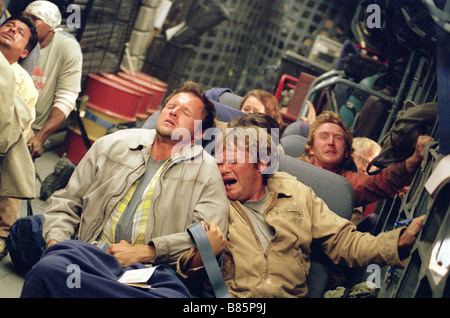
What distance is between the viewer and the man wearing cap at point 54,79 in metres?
4.58

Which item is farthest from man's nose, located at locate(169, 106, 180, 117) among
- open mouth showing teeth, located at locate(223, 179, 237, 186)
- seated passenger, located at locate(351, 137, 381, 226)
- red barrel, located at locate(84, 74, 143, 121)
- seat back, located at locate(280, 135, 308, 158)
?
red barrel, located at locate(84, 74, 143, 121)

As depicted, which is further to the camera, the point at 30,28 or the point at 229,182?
the point at 30,28

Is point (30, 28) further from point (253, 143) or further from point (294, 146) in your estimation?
point (294, 146)

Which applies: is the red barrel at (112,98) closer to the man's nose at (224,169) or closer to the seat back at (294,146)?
the seat back at (294,146)

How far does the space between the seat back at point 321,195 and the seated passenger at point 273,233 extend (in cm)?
11

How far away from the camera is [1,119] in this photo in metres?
3.16

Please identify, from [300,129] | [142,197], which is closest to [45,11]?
[142,197]

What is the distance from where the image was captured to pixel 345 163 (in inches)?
161

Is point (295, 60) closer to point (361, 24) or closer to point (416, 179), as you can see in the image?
point (361, 24)

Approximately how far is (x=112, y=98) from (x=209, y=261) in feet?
12.4
